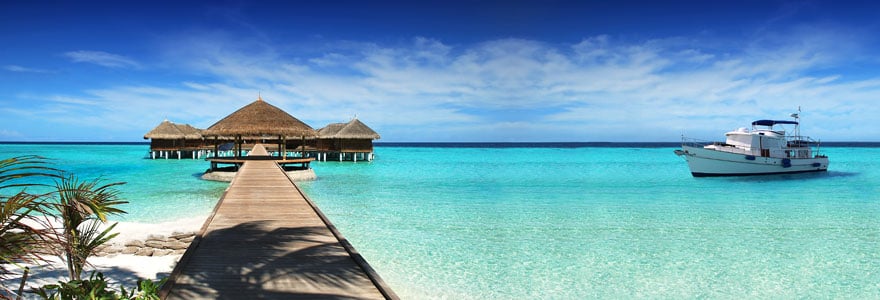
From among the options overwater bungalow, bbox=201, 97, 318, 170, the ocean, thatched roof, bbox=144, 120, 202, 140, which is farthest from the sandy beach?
thatched roof, bbox=144, 120, 202, 140

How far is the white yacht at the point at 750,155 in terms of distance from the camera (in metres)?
24.3

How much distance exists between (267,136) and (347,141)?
11.3 metres

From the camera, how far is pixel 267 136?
976 inches

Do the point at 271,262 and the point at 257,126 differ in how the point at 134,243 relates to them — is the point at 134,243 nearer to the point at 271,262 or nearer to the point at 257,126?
the point at 271,262

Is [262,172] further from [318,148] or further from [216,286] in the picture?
[318,148]

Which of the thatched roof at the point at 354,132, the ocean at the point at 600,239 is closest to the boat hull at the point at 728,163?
the ocean at the point at 600,239

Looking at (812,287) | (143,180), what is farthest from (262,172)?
(812,287)

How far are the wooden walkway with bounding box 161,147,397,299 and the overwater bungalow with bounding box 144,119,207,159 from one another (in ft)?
110

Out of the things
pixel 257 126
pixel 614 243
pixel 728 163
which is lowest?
pixel 614 243

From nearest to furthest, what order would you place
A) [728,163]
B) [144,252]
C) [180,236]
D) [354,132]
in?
[144,252]
[180,236]
[728,163]
[354,132]

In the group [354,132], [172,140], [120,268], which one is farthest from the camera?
[172,140]

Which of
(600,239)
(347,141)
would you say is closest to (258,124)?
(347,141)

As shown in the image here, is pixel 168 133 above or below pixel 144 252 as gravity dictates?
above

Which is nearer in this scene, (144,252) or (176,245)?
(144,252)
